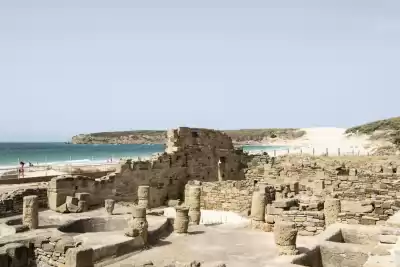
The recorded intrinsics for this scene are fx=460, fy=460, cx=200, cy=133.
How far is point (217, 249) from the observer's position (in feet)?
44.0

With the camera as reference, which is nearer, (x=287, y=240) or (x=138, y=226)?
(x=287, y=240)

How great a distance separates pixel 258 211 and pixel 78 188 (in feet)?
27.0

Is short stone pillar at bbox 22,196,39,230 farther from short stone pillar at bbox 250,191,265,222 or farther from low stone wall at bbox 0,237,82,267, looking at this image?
short stone pillar at bbox 250,191,265,222

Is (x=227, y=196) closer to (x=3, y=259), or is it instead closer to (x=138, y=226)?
(x=138, y=226)

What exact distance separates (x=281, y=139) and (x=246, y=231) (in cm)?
9689

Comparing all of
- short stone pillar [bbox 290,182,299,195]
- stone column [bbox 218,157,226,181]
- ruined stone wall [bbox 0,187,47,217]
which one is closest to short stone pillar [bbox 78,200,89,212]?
ruined stone wall [bbox 0,187,47,217]

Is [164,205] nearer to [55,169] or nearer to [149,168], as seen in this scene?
[149,168]

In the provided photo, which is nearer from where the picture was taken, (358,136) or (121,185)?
(121,185)

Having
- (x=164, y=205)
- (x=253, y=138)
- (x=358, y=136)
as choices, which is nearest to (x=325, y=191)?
(x=164, y=205)

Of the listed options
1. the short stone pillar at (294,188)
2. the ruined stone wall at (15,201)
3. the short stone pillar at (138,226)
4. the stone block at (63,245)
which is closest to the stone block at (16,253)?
the stone block at (63,245)

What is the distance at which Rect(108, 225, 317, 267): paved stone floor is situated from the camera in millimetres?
12203

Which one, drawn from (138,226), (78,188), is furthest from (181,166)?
(138,226)

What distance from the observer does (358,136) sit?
6906 cm

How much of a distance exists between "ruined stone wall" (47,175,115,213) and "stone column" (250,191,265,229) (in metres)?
7.49
